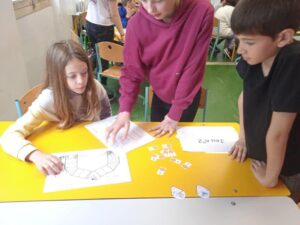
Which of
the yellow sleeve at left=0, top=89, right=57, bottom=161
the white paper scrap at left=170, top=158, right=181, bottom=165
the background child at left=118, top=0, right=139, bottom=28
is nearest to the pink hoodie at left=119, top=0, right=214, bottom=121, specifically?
→ the white paper scrap at left=170, top=158, right=181, bottom=165

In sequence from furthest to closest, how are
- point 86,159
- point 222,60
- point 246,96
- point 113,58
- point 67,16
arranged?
point 222,60
point 67,16
point 113,58
point 86,159
point 246,96

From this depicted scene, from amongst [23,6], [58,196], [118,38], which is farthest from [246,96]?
[118,38]

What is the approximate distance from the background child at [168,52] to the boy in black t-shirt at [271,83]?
1.06 ft

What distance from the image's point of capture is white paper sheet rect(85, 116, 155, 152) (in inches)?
45.8

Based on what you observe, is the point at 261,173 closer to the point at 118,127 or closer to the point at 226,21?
the point at 118,127

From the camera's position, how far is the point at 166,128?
126 centimetres

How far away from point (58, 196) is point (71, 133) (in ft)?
1.26

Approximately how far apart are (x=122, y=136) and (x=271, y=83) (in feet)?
2.16

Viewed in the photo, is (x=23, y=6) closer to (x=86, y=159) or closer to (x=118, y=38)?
(x=118, y=38)

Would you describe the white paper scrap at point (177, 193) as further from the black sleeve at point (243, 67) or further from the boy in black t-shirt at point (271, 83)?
the black sleeve at point (243, 67)

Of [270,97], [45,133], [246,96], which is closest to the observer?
[270,97]

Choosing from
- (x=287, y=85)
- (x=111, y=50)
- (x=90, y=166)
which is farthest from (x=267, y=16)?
(x=111, y=50)

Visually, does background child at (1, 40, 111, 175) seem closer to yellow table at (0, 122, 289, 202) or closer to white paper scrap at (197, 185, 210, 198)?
yellow table at (0, 122, 289, 202)

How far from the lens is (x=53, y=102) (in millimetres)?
1301
